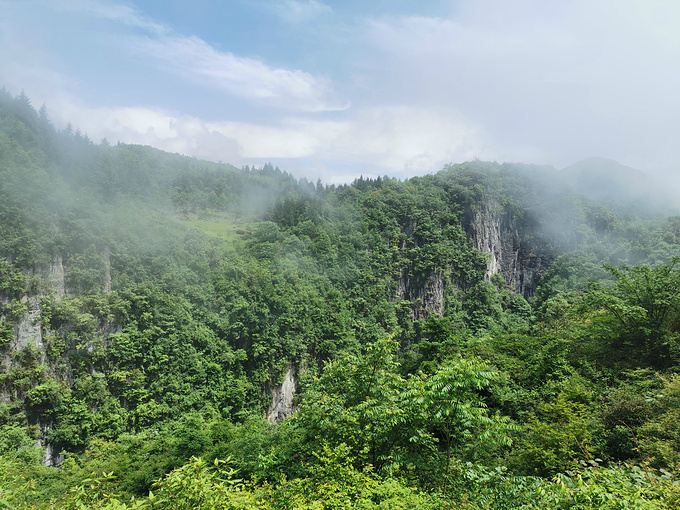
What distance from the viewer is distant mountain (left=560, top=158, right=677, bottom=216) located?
102562mm

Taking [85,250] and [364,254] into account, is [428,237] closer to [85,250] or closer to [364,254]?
[364,254]

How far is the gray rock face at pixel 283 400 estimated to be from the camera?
4516cm

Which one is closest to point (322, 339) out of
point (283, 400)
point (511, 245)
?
point (283, 400)

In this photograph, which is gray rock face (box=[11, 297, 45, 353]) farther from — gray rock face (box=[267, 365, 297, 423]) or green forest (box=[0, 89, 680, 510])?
gray rock face (box=[267, 365, 297, 423])

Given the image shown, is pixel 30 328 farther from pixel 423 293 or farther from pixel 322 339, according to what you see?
pixel 423 293

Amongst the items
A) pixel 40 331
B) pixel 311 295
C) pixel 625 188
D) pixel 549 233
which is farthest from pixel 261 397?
pixel 625 188

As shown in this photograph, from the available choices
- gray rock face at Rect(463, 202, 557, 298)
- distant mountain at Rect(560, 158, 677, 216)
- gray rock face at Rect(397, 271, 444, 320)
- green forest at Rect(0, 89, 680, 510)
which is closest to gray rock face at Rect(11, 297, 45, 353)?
green forest at Rect(0, 89, 680, 510)

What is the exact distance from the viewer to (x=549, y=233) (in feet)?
295

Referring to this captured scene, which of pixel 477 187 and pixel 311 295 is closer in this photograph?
pixel 311 295

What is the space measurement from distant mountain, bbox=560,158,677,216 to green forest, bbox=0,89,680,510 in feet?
6.99

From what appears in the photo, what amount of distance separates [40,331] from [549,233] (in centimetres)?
10254

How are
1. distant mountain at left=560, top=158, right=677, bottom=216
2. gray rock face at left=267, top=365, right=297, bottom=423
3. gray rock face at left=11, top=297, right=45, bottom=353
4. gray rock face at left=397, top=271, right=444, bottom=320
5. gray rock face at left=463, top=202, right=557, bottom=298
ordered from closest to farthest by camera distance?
gray rock face at left=11, top=297, right=45, bottom=353 < gray rock face at left=267, top=365, right=297, bottom=423 < gray rock face at left=397, top=271, right=444, bottom=320 < gray rock face at left=463, top=202, right=557, bottom=298 < distant mountain at left=560, top=158, right=677, bottom=216

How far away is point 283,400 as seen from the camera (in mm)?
46562

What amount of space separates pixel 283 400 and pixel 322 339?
412 inches
